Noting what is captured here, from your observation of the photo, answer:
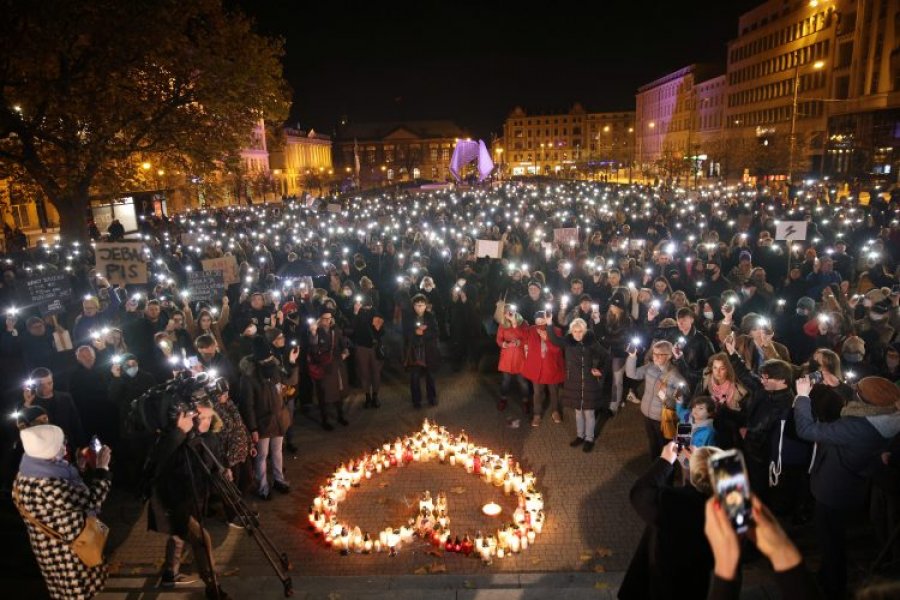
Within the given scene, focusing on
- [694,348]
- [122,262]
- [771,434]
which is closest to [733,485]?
[771,434]

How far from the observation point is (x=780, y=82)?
69438mm

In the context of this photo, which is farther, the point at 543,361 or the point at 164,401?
the point at 543,361

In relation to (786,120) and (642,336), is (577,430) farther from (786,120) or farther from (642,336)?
(786,120)

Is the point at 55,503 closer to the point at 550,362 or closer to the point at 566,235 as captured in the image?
the point at 550,362

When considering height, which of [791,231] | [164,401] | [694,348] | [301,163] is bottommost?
[694,348]

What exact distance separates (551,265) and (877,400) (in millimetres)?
10230

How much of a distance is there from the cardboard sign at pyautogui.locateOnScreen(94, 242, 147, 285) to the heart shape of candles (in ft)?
19.7

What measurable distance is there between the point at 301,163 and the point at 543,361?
357ft

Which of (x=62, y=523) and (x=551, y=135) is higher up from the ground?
(x=551, y=135)

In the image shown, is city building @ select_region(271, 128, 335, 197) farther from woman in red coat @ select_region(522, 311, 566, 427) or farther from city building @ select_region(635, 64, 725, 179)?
woman in red coat @ select_region(522, 311, 566, 427)

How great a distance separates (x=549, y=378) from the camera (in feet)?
28.8

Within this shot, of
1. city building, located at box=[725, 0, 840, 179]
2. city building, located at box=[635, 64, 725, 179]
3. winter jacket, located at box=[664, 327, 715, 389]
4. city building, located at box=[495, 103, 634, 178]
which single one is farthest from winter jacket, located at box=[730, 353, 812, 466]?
city building, located at box=[495, 103, 634, 178]

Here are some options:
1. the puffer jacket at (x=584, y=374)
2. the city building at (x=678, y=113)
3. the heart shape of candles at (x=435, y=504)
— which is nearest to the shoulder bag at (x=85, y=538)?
the heart shape of candles at (x=435, y=504)

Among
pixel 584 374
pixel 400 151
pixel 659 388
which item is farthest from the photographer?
pixel 400 151
